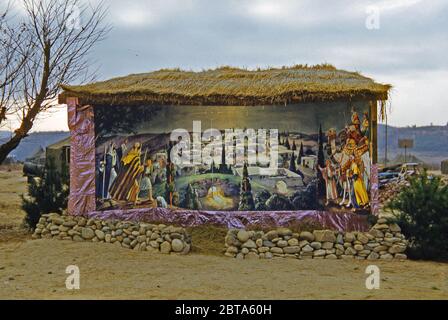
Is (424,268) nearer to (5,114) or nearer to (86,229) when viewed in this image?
(86,229)

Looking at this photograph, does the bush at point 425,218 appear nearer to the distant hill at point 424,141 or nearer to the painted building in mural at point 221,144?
the painted building in mural at point 221,144

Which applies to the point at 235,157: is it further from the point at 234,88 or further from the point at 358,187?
the point at 358,187

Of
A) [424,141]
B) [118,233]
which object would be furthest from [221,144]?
[424,141]

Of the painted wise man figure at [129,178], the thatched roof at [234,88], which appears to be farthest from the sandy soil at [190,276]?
the thatched roof at [234,88]

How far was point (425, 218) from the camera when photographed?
11172 mm

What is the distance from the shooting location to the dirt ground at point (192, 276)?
8.27 meters

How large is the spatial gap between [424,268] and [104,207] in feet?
22.4

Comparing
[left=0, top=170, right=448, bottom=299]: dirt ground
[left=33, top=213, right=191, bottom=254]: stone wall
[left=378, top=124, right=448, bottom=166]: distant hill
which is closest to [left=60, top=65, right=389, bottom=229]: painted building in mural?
[left=33, top=213, right=191, bottom=254]: stone wall

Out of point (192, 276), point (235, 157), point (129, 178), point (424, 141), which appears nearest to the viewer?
point (192, 276)

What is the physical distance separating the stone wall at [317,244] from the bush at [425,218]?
25cm

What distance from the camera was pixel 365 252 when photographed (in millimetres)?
11320

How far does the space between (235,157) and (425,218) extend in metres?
→ 4.16
